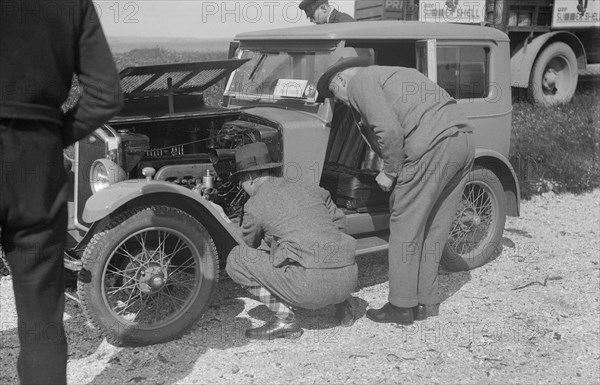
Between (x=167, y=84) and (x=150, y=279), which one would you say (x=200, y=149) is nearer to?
(x=167, y=84)

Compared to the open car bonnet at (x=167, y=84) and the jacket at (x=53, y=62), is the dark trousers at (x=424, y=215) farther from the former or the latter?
Answer: the jacket at (x=53, y=62)

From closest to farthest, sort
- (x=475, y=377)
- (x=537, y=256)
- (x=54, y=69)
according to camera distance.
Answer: (x=54, y=69), (x=475, y=377), (x=537, y=256)

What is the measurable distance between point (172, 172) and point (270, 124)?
0.77 metres

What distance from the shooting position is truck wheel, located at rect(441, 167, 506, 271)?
17.9 ft

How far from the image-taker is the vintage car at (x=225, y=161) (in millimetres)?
4066

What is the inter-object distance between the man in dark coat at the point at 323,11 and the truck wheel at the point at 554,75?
199 inches

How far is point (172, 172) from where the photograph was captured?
4.59 metres

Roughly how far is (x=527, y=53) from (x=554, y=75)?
0.90m

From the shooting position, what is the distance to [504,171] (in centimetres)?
563

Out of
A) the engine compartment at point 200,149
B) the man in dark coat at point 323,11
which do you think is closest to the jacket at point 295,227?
the engine compartment at point 200,149

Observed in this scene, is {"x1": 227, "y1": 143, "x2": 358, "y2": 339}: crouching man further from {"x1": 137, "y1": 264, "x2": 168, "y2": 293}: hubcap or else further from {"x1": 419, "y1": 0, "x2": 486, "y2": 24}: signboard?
{"x1": 419, "y1": 0, "x2": 486, "y2": 24}: signboard

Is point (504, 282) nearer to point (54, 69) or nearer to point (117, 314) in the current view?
point (117, 314)

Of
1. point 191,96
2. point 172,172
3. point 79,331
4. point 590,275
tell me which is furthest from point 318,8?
point 79,331

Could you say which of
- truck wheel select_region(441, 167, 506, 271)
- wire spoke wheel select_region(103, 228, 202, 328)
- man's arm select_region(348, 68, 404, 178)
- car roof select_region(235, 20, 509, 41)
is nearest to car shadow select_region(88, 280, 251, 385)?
wire spoke wheel select_region(103, 228, 202, 328)
